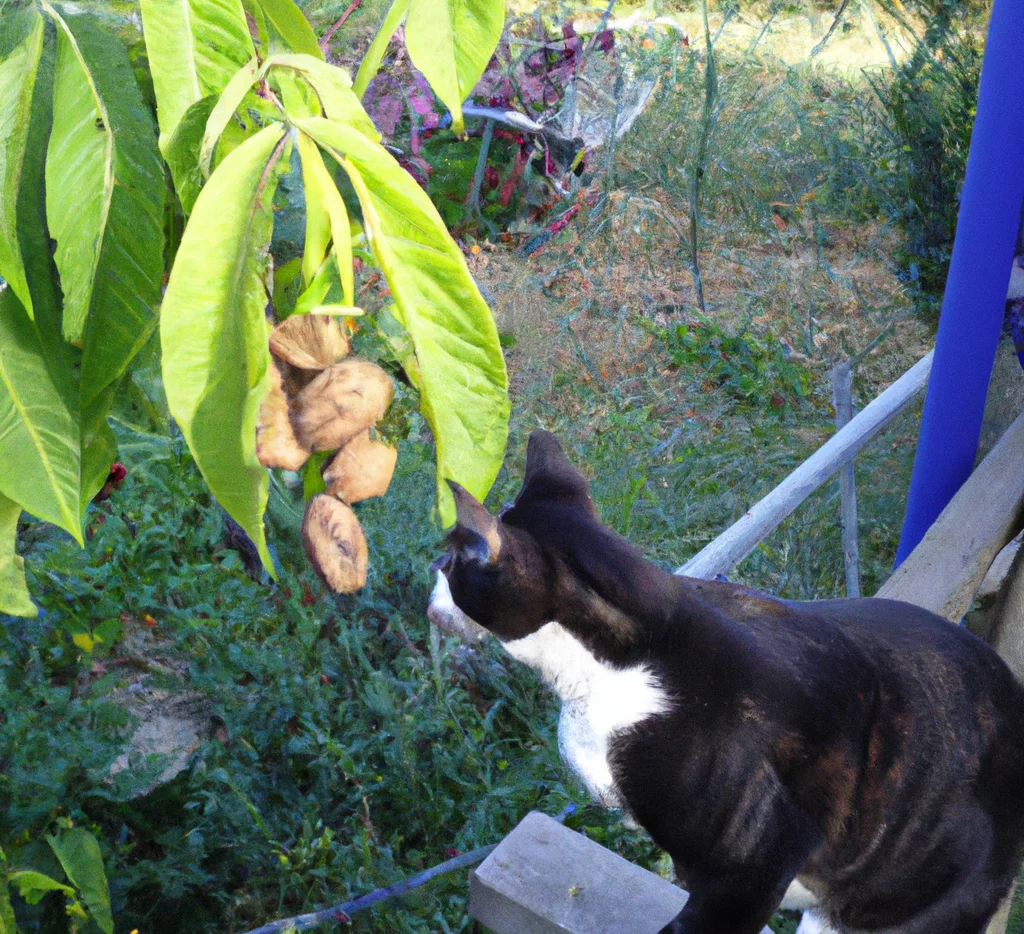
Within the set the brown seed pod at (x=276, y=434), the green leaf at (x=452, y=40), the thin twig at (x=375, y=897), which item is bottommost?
the thin twig at (x=375, y=897)

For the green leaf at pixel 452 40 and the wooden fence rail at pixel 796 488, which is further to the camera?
the wooden fence rail at pixel 796 488

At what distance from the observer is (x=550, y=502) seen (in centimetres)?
81

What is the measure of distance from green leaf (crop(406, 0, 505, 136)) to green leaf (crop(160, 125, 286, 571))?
4.0 inches

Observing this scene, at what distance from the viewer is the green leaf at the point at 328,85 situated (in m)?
0.33

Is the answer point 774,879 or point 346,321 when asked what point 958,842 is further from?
point 346,321

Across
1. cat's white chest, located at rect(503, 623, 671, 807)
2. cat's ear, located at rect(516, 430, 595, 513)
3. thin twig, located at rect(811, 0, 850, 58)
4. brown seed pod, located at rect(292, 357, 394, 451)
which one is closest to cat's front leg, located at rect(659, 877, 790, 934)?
cat's white chest, located at rect(503, 623, 671, 807)

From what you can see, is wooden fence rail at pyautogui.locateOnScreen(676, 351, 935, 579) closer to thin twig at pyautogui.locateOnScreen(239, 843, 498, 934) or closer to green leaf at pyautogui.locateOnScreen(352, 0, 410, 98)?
thin twig at pyautogui.locateOnScreen(239, 843, 498, 934)

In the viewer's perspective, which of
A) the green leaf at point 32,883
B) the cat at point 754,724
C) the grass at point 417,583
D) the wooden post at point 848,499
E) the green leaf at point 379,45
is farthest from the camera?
the wooden post at point 848,499

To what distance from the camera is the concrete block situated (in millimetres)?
1150

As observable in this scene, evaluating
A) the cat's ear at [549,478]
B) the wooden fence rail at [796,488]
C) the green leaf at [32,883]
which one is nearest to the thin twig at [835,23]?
the wooden fence rail at [796,488]

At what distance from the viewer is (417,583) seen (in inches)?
94.7

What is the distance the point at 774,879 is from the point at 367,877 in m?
1.06

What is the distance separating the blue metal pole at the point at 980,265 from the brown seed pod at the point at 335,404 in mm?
1561

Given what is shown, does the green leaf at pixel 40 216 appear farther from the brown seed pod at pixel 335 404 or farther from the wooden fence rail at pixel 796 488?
the wooden fence rail at pixel 796 488
